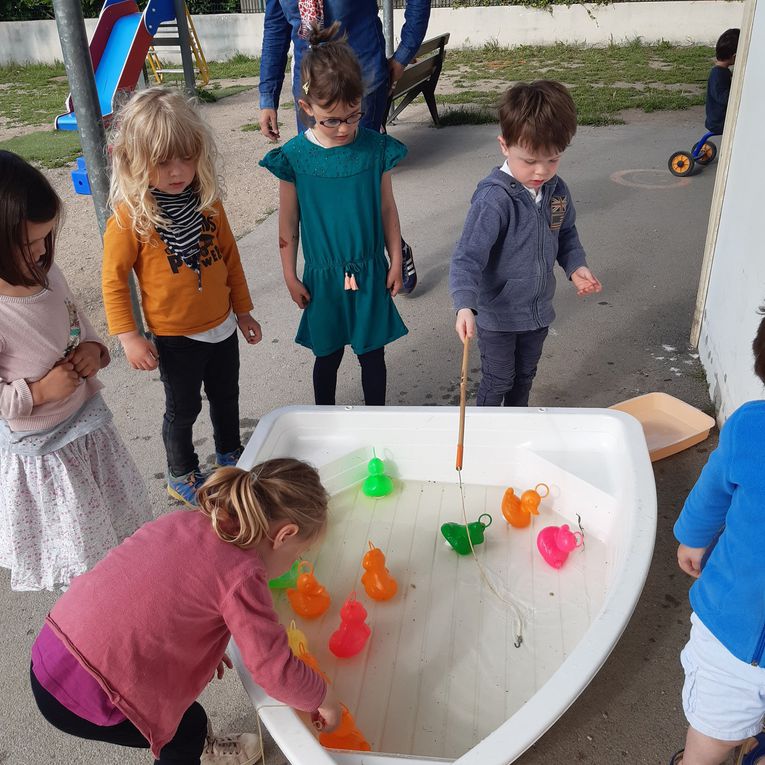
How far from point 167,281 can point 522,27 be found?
10.4 meters

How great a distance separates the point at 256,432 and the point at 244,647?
899mm

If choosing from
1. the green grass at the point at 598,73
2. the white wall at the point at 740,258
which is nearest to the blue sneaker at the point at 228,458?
the white wall at the point at 740,258

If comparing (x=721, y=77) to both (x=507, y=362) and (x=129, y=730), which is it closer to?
(x=507, y=362)

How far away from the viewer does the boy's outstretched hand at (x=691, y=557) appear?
1367 mm

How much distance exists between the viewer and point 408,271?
122 inches

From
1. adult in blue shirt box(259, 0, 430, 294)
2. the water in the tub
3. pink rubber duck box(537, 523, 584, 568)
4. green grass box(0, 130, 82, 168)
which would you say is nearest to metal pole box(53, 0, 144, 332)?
adult in blue shirt box(259, 0, 430, 294)

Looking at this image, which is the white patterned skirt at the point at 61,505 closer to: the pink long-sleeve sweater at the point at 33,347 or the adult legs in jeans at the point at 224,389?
the pink long-sleeve sweater at the point at 33,347

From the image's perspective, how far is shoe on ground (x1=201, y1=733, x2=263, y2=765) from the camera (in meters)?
1.52

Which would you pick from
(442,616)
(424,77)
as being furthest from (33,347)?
(424,77)

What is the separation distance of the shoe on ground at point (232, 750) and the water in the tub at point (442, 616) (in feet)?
0.67

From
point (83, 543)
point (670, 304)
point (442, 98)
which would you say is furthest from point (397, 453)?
point (442, 98)

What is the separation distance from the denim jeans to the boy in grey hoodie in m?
0.69

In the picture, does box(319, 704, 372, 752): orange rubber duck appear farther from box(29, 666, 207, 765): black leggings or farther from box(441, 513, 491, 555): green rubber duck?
box(441, 513, 491, 555): green rubber duck

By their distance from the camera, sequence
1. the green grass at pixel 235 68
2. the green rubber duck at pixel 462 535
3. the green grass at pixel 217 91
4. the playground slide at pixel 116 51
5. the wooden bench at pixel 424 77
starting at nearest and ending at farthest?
the green rubber duck at pixel 462 535 → the playground slide at pixel 116 51 → the wooden bench at pixel 424 77 → the green grass at pixel 217 91 → the green grass at pixel 235 68
